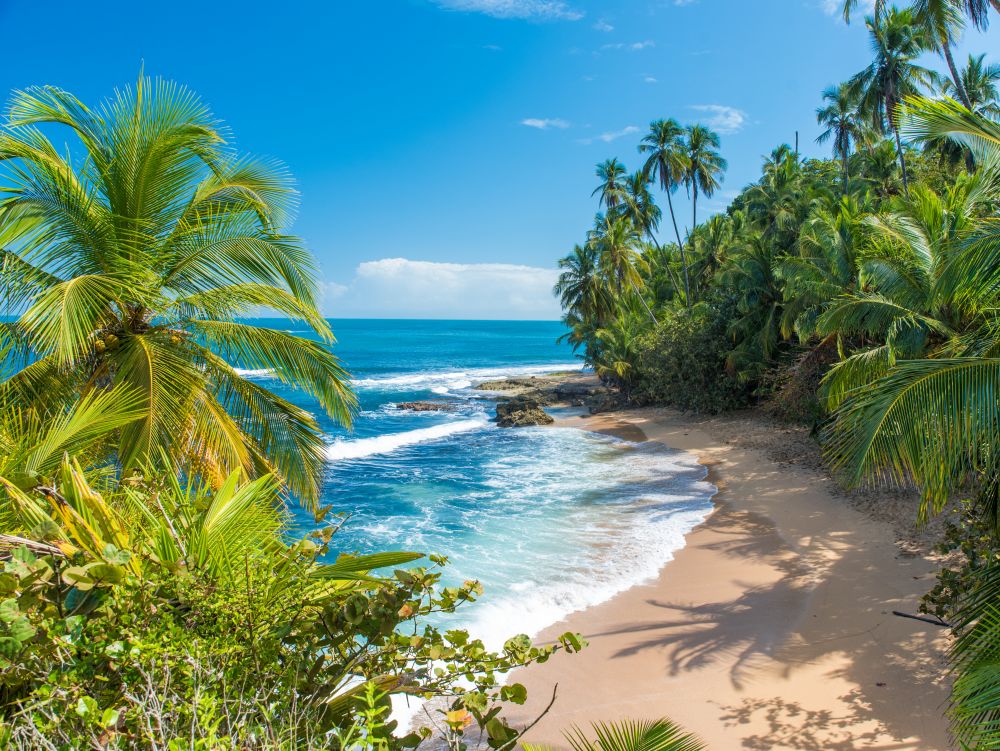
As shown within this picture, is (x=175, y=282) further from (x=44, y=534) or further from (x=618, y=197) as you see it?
(x=618, y=197)

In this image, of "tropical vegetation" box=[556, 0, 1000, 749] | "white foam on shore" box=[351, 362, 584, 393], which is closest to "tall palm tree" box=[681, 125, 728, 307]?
"tropical vegetation" box=[556, 0, 1000, 749]

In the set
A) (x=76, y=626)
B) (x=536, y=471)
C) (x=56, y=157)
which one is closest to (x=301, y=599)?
(x=76, y=626)

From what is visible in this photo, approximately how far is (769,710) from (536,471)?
42.8 ft

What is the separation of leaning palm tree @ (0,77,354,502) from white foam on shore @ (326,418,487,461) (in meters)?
17.5

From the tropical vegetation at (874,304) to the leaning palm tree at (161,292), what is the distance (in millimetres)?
5208

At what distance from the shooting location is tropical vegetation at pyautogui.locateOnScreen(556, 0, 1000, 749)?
423 cm

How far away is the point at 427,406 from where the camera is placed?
116 feet

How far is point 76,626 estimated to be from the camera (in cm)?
203

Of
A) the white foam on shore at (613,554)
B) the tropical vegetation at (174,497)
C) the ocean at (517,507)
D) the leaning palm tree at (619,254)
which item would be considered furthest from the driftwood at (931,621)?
the leaning palm tree at (619,254)

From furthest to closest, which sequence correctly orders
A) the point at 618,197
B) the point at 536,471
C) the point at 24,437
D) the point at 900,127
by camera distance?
the point at 618,197, the point at 536,471, the point at 900,127, the point at 24,437

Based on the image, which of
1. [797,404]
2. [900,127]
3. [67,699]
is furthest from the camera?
[797,404]

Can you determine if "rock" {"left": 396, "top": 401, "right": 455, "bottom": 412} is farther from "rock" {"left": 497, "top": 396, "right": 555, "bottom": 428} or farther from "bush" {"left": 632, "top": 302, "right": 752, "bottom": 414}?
"bush" {"left": 632, "top": 302, "right": 752, "bottom": 414}

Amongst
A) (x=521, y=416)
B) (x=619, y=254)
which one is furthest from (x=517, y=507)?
(x=619, y=254)

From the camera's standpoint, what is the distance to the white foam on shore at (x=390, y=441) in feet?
78.4
